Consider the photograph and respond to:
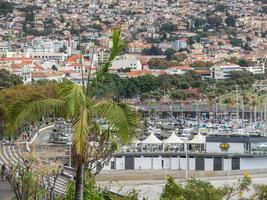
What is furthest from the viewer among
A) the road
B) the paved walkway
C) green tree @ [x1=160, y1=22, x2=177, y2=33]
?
green tree @ [x1=160, y1=22, x2=177, y2=33]

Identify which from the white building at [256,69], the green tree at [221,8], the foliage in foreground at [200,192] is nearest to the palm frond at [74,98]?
the foliage in foreground at [200,192]

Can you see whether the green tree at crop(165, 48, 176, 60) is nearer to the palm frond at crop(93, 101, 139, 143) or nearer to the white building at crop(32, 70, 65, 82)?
the white building at crop(32, 70, 65, 82)

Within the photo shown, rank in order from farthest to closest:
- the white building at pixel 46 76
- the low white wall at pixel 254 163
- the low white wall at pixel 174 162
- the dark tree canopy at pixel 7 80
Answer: the white building at pixel 46 76 → the dark tree canopy at pixel 7 80 → the low white wall at pixel 174 162 → the low white wall at pixel 254 163

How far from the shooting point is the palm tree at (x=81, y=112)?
820 cm

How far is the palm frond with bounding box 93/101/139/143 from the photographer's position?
8344 mm

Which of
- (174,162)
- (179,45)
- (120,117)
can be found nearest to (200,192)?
(120,117)

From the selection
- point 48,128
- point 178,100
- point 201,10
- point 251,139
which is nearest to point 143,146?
point 251,139

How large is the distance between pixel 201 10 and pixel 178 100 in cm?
8692

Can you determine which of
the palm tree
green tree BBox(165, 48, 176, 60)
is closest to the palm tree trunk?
the palm tree

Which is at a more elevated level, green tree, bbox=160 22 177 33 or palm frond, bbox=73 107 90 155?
palm frond, bbox=73 107 90 155

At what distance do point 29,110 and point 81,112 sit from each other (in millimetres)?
570

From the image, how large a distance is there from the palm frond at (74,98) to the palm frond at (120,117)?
205 mm

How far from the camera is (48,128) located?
1766 inches

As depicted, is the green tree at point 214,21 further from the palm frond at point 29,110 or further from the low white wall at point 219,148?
the palm frond at point 29,110
